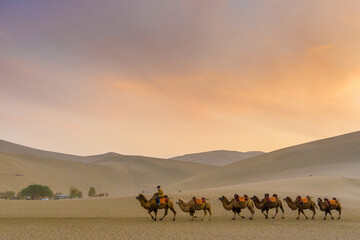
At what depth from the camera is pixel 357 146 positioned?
74.2 m

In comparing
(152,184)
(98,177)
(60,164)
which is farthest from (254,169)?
(60,164)

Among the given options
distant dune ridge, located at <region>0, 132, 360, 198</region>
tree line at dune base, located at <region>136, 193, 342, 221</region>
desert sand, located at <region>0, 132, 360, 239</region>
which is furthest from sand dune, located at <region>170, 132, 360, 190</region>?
tree line at dune base, located at <region>136, 193, 342, 221</region>

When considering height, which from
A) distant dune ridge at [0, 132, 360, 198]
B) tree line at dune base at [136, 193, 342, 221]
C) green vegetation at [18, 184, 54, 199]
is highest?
distant dune ridge at [0, 132, 360, 198]

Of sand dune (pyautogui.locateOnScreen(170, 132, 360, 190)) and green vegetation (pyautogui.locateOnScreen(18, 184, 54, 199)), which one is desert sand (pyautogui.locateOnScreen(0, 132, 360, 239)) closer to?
sand dune (pyautogui.locateOnScreen(170, 132, 360, 190))

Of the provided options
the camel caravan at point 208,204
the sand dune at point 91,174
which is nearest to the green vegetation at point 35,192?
the sand dune at point 91,174

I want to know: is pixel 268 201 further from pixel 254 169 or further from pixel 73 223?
pixel 254 169

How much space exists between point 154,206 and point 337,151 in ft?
Result: 211

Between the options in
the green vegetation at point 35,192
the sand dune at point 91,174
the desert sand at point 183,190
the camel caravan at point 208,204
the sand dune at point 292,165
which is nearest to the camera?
the desert sand at point 183,190

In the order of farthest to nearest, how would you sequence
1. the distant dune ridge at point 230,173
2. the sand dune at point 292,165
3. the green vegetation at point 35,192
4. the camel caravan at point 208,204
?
1. the sand dune at point 292,165
2. the green vegetation at point 35,192
3. the distant dune ridge at point 230,173
4. the camel caravan at point 208,204

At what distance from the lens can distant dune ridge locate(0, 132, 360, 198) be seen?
4484 centimetres

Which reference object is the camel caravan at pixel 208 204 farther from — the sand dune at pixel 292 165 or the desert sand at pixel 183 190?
the sand dune at pixel 292 165

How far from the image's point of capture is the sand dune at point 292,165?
62438 millimetres

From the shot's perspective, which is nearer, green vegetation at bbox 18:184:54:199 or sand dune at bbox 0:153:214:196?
green vegetation at bbox 18:184:54:199

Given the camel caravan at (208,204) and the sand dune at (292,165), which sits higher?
the sand dune at (292,165)
